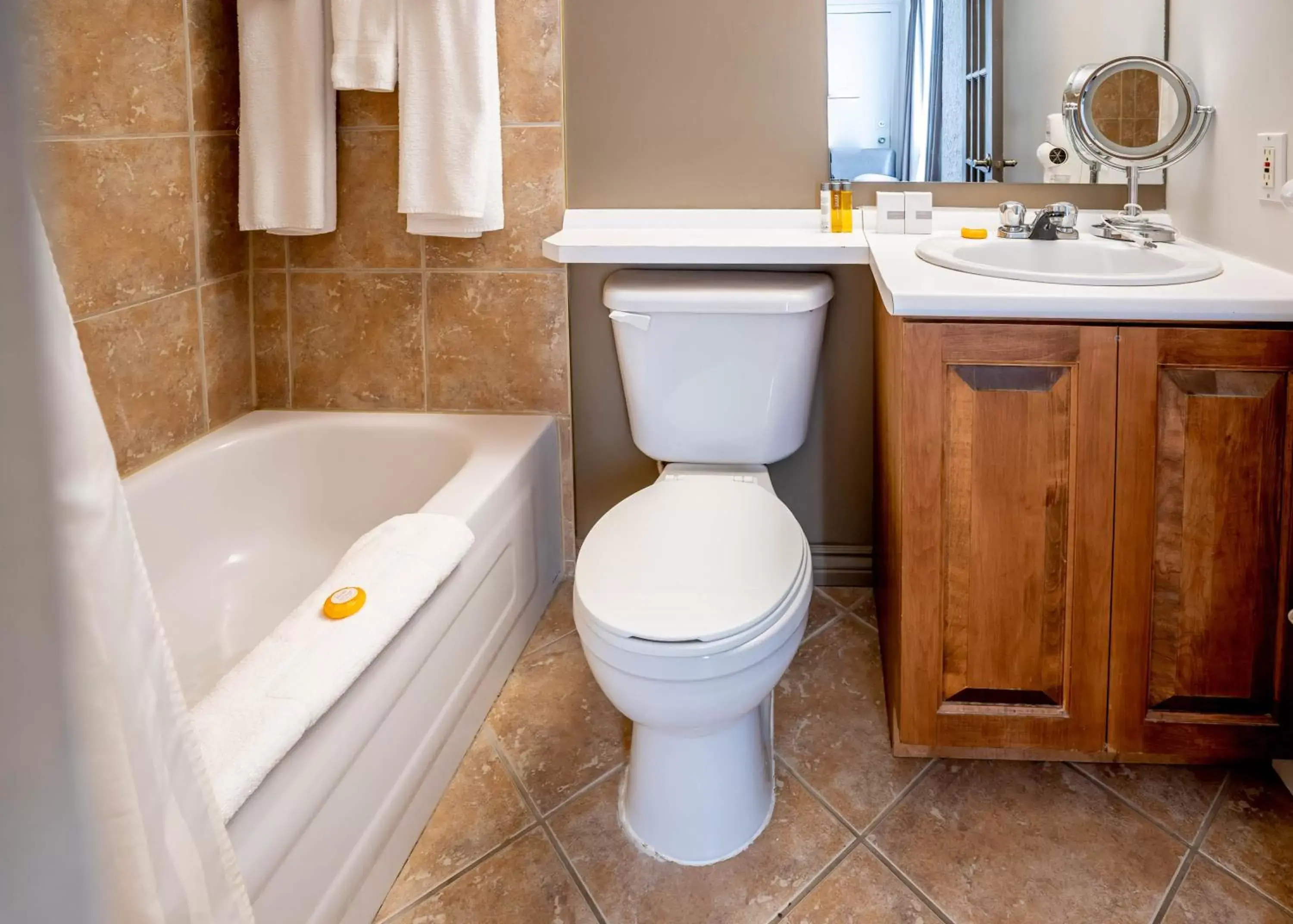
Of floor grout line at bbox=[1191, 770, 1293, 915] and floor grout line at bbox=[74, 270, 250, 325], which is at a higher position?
floor grout line at bbox=[74, 270, 250, 325]

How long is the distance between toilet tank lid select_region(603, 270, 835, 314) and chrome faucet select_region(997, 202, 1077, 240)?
0.37 metres

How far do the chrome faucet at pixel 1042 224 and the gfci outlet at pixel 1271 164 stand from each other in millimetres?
335

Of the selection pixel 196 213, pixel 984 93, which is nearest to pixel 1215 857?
pixel 984 93

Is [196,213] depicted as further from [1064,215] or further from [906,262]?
[1064,215]

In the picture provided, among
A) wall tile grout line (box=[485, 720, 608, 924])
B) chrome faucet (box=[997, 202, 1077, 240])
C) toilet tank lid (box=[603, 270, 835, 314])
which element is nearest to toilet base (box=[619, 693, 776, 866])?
wall tile grout line (box=[485, 720, 608, 924])

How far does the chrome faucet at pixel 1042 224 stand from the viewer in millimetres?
1885

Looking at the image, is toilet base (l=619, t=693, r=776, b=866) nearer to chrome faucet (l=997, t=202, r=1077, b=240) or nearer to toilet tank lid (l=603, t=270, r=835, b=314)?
toilet tank lid (l=603, t=270, r=835, b=314)

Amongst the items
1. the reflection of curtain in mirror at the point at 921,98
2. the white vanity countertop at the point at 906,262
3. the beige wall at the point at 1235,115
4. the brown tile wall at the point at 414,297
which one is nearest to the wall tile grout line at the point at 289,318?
the brown tile wall at the point at 414,297

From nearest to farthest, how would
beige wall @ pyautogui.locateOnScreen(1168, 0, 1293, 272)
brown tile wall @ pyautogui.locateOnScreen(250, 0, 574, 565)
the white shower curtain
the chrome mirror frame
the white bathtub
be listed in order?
1. the white shower curtain
2. the white bathtub
3. beige wall @ pyautogui.locateOnScreen(1168, 0, 1293, 272)
4. the chrome mirror frame
5. brown tile wall @ pyautogui.locateOnScreen(250, 0, 574, 565)

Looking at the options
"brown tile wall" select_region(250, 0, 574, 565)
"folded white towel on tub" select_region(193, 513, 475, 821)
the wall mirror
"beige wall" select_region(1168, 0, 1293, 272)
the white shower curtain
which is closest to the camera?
the white shower curtain

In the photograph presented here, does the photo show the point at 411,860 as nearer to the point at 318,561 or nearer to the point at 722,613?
the point at 722,613

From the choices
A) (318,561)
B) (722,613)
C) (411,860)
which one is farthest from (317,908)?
(318,561)

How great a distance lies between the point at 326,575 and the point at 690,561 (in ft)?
3.24

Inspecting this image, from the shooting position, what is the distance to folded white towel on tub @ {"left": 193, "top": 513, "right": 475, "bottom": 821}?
104 centimetres
